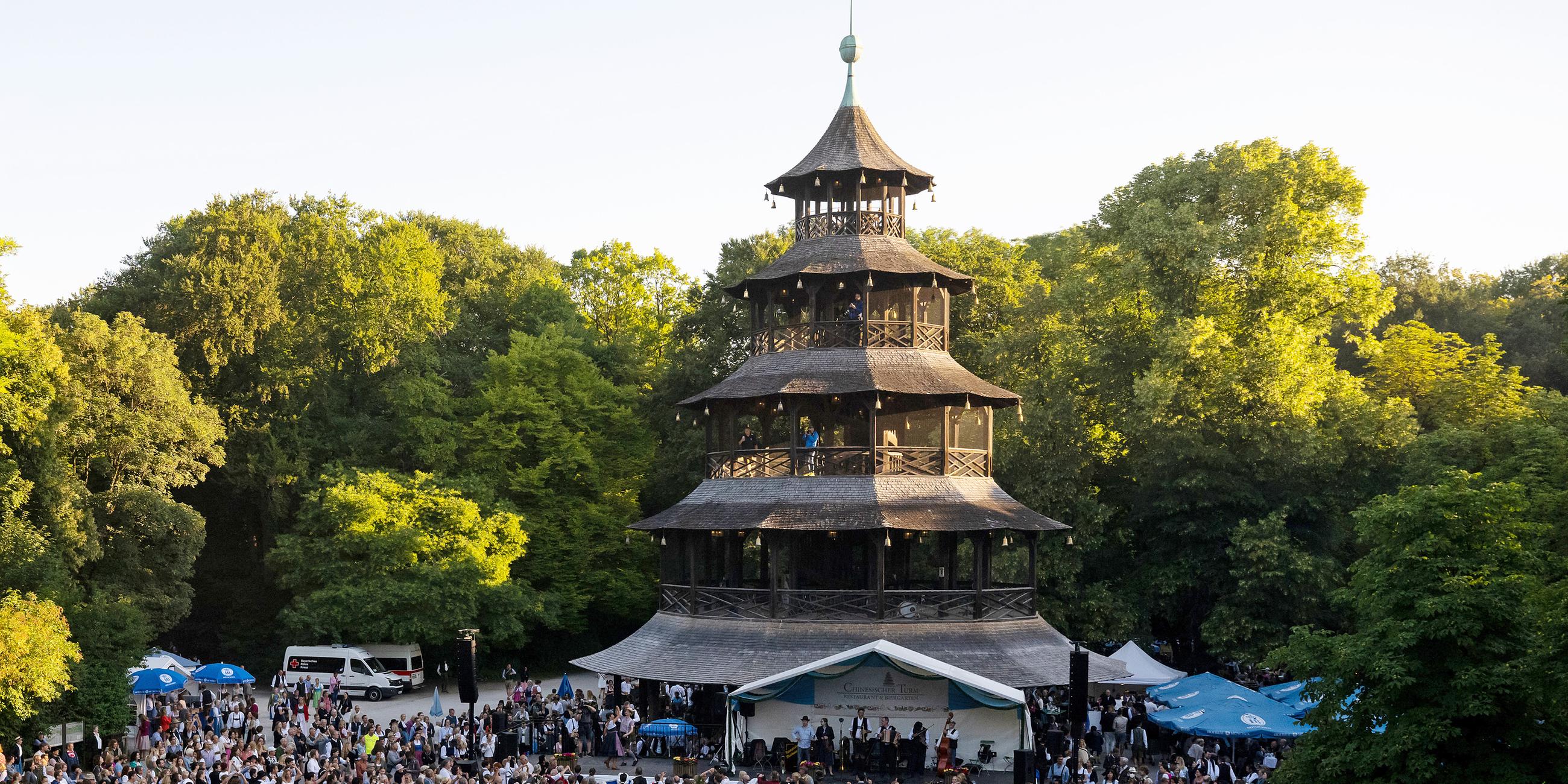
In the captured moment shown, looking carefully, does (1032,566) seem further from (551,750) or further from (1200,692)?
(551,750)

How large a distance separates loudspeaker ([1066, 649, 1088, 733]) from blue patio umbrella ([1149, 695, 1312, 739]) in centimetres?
240

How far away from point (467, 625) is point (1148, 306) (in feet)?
84.0

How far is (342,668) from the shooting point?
47.1 meters

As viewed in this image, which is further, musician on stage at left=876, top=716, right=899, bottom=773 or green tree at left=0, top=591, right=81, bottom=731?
musician on stage at left=876, top=716, right=899, bottom=773

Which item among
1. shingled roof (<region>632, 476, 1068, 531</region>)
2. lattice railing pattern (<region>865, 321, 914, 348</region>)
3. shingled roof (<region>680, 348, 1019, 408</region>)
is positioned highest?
lattice railing pattern (<region>865, 321, 914, 348</region>)

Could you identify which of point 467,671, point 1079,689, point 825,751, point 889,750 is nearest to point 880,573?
point 889,750

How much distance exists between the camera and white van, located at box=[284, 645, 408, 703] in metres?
46.9

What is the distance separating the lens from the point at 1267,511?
42.9 m

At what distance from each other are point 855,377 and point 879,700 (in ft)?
29.9

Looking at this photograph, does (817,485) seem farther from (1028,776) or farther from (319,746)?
(319,746)

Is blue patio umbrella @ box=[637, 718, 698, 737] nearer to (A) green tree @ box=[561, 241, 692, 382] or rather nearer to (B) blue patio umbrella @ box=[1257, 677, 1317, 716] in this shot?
(B) blue patio umbrella @ box=[1257, 677, 1317, 716]

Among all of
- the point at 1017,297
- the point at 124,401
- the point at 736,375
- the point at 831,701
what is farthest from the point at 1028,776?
the point at 124,401

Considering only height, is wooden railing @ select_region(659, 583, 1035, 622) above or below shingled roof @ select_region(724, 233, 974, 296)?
below

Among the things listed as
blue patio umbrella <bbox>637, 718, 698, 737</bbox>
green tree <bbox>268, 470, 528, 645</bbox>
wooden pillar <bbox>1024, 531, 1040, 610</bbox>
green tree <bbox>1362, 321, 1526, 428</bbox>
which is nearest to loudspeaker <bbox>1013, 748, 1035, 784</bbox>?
wooden pillar <bbox>1024, 531, 1040, 610</bbox>
